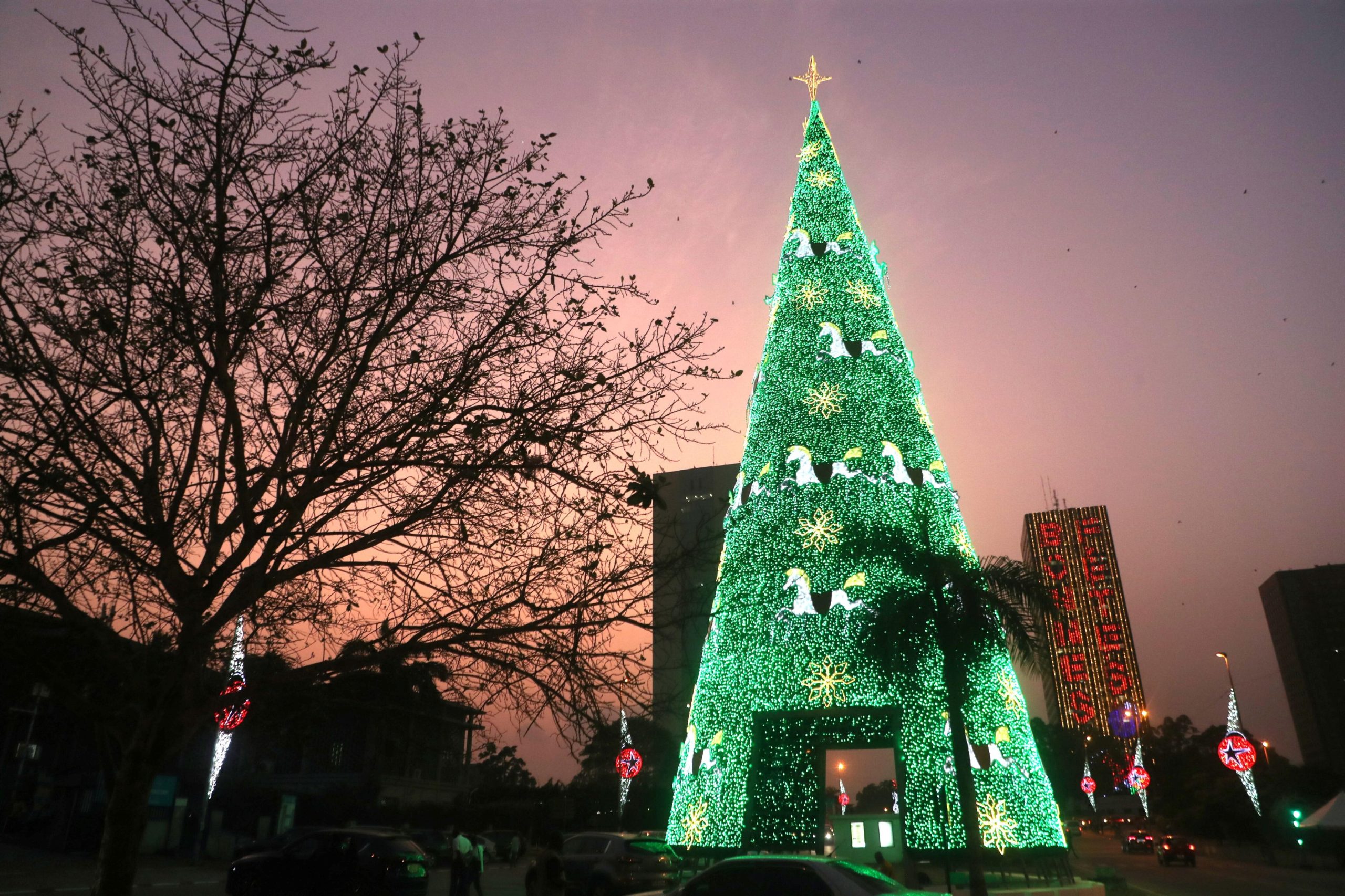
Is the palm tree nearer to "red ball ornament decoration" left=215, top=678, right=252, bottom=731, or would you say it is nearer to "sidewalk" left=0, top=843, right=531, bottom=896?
"red ball ornament decoration" left=215, top=678, right=252, bottom=731

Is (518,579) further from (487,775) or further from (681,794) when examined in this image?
(487,775)

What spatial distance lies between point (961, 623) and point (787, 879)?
8005 millimetres

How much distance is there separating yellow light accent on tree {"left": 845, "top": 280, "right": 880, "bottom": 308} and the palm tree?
540cm

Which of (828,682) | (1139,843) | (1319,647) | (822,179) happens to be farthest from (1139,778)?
(1319,647)

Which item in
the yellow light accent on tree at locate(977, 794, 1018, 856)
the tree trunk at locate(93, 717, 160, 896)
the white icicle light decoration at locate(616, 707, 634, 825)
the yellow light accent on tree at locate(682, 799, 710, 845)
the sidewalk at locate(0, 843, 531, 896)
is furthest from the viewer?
the sidewalk at locate(0, 843, 531, 896)

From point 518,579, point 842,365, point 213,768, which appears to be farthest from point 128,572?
point 213,768

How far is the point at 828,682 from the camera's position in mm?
14820

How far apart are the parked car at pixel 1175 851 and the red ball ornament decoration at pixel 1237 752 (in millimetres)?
7110

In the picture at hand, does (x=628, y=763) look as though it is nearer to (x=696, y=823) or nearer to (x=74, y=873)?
(x=696, y=823)

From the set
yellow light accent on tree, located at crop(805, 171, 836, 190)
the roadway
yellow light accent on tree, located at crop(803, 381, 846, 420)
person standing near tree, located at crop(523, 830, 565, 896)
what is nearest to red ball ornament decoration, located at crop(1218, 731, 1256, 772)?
the roadway

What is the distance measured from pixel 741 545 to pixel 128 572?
36.8 ft

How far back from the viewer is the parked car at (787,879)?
7074 millimetres

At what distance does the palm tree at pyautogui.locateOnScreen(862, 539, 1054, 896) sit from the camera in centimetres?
1386

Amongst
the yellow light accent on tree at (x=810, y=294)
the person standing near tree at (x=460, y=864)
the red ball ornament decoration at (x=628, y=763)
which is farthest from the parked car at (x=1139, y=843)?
the person standing near tree at (x=460, y=864)
